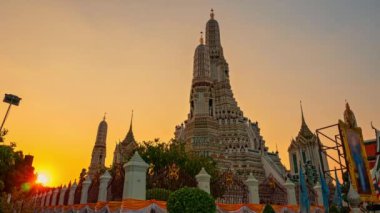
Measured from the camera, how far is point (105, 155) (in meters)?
66.2

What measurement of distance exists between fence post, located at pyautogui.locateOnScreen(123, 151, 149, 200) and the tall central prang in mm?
29993

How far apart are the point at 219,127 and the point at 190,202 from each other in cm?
4069

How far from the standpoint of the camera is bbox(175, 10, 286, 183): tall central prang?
45.6 meters

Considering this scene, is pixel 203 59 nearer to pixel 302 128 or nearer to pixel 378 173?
pixel 302 128

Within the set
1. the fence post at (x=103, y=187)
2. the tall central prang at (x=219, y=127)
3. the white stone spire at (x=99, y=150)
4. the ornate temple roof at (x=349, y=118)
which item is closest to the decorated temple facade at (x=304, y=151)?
the tall central prang at (x=219, y=127)

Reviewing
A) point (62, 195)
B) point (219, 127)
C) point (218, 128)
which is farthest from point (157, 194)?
point (219, 127)

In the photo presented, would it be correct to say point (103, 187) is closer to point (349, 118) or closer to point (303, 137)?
point (349, 118)

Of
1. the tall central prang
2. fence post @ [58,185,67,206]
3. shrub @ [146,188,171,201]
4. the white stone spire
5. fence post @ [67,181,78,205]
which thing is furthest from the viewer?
the white stone spire

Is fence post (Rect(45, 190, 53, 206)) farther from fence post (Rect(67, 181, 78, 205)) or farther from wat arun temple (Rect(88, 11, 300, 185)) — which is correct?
wat arun temple (Rect(88, 11, 300, 185))

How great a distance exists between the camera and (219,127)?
52.7m

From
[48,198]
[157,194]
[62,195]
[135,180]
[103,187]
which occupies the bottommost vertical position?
[157,194]

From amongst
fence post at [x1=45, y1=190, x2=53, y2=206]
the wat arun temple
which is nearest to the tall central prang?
the wat arun temple

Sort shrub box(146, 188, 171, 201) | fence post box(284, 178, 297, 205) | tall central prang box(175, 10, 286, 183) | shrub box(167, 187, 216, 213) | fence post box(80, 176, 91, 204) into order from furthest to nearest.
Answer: tall central prang box(175, 10, 286, 183) → fence post box(80, 176, 91, 204) → fence post box(284, 178, 297, 205) → shrub box(146, 188, 171, 201) → shrub box(167, 187, 216, 213)

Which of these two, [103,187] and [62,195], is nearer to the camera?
[103,187]
